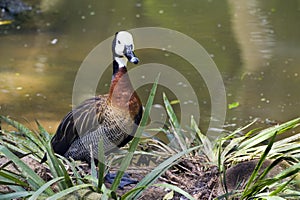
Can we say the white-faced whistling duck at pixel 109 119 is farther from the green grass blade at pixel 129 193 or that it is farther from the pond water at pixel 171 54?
the pond water at pixel 171 54

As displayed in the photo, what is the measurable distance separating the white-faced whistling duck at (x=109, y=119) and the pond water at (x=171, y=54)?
221 cm

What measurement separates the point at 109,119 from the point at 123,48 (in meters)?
0.48

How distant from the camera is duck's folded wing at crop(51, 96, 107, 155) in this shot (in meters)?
3.92

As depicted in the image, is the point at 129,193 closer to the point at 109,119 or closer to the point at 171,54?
the point at 109,119

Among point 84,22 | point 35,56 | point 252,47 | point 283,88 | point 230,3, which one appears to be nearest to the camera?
point 283,88

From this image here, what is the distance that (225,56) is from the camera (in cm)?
868

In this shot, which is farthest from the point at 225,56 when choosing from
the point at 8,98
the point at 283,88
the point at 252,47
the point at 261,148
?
the point at 261,148

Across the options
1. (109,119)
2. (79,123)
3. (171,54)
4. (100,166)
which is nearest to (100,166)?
(100,166)

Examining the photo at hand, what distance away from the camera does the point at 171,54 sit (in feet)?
28.6

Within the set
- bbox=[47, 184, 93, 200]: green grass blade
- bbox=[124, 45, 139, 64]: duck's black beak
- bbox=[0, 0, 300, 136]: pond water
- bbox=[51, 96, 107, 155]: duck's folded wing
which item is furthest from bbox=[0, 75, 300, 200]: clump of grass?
bbox=[0, 0, 300, 136]: pond water

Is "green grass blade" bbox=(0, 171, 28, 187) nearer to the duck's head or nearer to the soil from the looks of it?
the soil

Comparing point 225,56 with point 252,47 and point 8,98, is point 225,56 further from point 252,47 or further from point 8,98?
point 8,98

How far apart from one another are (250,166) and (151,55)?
506 centimetres

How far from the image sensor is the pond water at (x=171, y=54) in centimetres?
687
